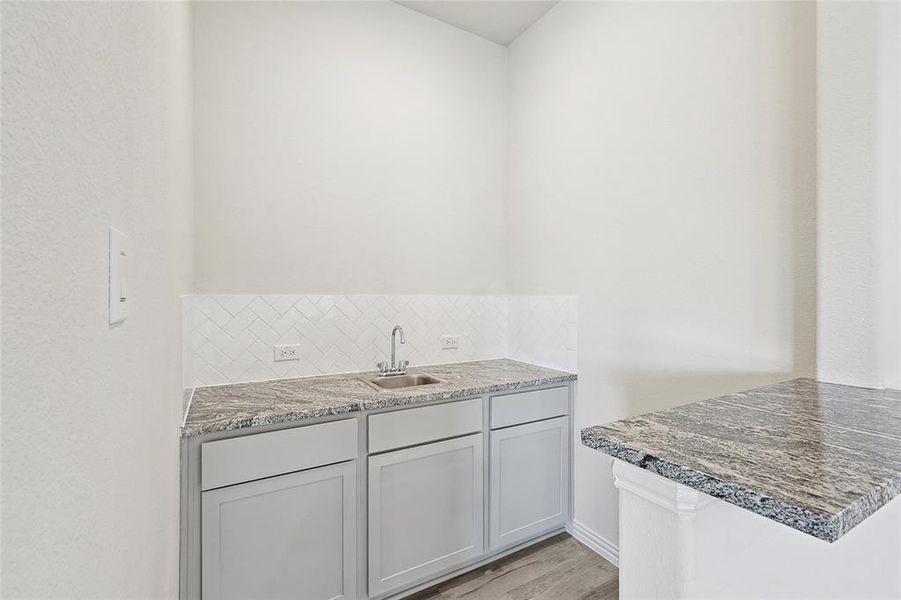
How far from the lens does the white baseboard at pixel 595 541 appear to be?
222cm

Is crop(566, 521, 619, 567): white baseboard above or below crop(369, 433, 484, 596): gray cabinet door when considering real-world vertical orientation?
below

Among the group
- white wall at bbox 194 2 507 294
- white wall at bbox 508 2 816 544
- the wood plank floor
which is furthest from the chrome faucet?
the wood plank floor

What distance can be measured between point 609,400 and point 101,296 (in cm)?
223

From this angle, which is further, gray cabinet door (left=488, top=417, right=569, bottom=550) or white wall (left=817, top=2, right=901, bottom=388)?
gray cabinet door (left=488, top=417, right=569, bottom=550)

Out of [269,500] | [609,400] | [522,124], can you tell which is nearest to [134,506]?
[269,500]

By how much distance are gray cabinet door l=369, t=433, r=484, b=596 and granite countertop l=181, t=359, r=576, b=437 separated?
0.24 meters

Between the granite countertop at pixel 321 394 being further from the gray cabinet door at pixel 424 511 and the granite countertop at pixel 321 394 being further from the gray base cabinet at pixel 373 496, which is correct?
the gray cabinet door at pixel 424 511

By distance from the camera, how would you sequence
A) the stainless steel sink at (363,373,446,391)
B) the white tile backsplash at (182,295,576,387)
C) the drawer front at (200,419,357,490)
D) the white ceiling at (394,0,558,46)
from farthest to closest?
the white ceiling at (394,0,558,46), the stainless steel sink at (363,373,446,391), the white tile backsplash at (182,295,576,387), the drawer front at (200,419,357,490)

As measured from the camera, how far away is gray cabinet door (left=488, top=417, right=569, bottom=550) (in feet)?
7.25

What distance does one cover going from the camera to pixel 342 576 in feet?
5.92

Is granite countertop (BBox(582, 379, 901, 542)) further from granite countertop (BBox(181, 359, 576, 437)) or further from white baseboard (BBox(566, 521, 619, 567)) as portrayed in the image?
white baseboard (BBox(566, 521, 619, 567))

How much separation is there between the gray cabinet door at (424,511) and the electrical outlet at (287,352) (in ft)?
2.40

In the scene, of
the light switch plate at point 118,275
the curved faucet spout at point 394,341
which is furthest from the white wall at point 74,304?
the curved faucet spout at point 394,341

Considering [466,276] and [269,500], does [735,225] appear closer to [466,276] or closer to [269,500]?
[466,276]
